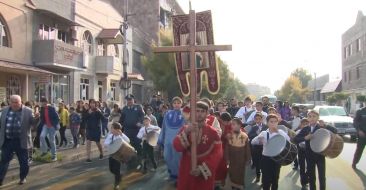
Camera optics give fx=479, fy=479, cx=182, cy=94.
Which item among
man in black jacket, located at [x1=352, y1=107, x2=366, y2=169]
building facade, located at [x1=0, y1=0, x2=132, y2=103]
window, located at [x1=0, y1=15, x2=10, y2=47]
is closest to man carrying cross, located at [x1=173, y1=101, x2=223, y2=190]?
man in black jacket, located at [x1=352, y1=107, x2=366, y2=169]

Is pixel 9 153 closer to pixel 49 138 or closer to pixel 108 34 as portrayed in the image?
pixel 49 138

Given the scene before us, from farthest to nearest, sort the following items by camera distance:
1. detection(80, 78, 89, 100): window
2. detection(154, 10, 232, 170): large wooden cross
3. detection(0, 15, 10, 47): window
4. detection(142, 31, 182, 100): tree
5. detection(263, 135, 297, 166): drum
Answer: detection(142, 31, 182, 100): tree → detection(80, 78, 89, 100): window → detection(0, 15, 10, 47): window → detection(263, 135, 297, 166): drum → detection(154, 10, 232, 170): large wooden cross

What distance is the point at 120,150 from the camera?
899 centimetres

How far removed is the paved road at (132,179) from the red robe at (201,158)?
4.17 m

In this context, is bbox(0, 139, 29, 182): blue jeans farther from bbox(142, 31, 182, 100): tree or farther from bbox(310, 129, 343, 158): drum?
bbox(142, 31, 182, 100): tree

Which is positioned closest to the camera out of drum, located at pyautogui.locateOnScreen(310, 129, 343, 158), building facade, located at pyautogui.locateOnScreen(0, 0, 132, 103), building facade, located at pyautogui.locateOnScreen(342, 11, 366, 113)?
drum, located at pyautogui.locateOnScreen(310, 129, 343, 158)

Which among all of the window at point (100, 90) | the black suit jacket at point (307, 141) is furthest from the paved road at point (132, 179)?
the window at point (100, 90)

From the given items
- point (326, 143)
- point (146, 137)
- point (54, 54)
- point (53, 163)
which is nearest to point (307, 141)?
point (326, 143)

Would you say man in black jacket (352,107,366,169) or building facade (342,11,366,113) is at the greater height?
building facade (342,11,366,113)

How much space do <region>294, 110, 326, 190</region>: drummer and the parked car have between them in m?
13.1

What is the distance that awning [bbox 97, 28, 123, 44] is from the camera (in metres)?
32.8

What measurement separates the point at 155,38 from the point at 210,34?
44.9 meters

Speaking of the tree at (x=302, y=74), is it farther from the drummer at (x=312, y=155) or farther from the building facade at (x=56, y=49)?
the drummer at (x=312, y=155)

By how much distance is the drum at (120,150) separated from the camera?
29.5ft
